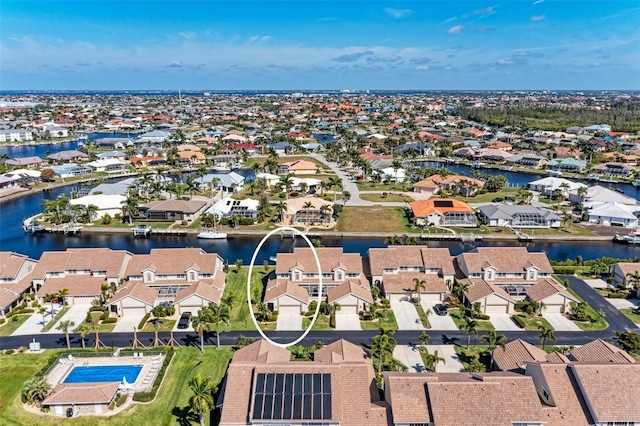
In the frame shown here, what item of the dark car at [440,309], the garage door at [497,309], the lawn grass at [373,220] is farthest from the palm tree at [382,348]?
the lawn grass at [373,220]

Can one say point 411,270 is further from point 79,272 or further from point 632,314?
point 79,272

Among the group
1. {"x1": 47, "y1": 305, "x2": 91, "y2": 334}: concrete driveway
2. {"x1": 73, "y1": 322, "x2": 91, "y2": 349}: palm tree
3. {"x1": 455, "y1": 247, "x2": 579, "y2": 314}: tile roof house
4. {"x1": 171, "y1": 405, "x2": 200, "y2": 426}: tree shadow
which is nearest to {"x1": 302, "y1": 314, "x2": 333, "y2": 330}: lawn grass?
{"x1": 171, "y1": 405, "x2": 200, "y2": 426}: tree shadow

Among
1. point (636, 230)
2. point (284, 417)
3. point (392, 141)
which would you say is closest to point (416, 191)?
point (636, 230)

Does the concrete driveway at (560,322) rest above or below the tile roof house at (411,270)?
below

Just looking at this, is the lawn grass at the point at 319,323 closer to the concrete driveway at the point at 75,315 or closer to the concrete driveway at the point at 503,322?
the concrete driveway at the point at 503,322

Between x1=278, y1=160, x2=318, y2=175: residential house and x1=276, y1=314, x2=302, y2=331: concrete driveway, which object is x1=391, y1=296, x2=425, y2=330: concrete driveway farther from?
x1=278, y1=160, x2=318, y2=175: residential house

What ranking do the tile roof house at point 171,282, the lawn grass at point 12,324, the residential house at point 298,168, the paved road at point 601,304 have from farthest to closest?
the residential house at point 298,168 < the tile roof house at point 171,282 < the paved road at point 601,304 < the lawn grass at point 12,324

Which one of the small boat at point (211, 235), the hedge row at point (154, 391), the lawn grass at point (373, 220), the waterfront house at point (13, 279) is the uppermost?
the waterfront house at point (13, 279)
